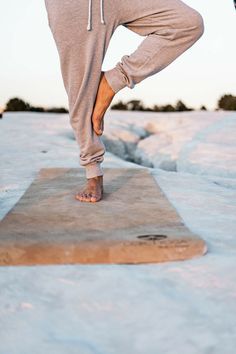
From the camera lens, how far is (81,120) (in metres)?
2.14

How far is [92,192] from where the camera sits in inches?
85.0

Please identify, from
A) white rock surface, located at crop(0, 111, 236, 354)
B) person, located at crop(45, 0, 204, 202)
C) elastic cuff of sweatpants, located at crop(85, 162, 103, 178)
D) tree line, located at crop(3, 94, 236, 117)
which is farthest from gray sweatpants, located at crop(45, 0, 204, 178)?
tree line, located at crop(3, 94, 236, 117)

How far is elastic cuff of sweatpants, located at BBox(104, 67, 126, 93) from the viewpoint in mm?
2064

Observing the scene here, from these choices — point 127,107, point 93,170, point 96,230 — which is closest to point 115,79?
point 93,170

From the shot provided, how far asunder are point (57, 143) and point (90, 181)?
3021 mm

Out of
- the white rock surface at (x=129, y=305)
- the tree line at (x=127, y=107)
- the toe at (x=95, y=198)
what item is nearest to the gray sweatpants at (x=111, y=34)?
the toe at (x=95, y=198)

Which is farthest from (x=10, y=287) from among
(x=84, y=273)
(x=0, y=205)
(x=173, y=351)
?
(x=0, y=205)

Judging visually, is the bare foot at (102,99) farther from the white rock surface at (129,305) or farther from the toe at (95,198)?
the white rock surface at (129,305)

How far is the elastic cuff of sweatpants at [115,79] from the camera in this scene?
2064 millimetres

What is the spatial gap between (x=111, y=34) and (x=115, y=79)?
0.57ft

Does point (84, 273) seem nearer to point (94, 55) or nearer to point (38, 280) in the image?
point (38, 280)

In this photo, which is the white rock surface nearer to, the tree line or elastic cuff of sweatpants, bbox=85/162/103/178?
elastic cuff of sweatpants, bbox=85/162/103/178

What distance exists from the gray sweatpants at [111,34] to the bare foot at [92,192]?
1.05 feet

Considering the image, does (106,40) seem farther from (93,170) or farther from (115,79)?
(93,170)
